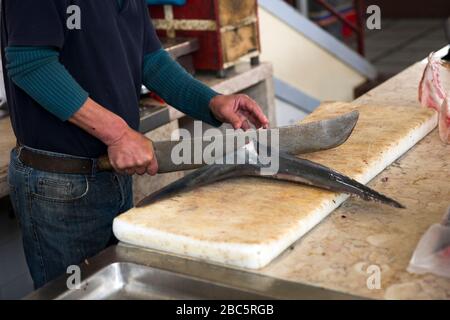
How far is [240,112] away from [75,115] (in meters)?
0.61

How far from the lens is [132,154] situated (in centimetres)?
218

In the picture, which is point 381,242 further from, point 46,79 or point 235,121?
point 46,79

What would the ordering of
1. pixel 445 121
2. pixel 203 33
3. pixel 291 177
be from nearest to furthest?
pixel 291 177 < pixel 445 121 < pixel 203 33

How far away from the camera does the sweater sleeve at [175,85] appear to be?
2680 mm

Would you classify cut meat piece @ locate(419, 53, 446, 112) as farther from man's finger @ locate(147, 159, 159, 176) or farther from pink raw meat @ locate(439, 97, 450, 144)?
man's finger @ locate(147, 159, 159, 176)

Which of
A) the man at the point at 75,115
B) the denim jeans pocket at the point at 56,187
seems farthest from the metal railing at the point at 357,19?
the denim jeans pocket at the point at 56,187

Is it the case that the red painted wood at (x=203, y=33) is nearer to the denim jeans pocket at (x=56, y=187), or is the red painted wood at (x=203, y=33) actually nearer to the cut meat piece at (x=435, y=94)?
the cut meat piece at (x=435, y=94)

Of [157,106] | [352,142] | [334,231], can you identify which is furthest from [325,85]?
[334,231]

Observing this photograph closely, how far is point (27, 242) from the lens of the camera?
2.54m

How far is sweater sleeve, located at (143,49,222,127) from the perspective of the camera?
268 cm

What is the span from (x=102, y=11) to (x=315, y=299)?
1.22 m

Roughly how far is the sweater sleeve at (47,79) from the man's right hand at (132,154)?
0.17m

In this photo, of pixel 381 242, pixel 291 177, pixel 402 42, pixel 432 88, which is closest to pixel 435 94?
pixel 432 88
